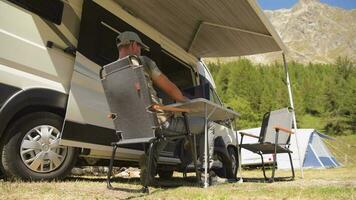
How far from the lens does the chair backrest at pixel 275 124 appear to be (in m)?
6.36

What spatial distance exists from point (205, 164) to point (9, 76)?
2.11 m

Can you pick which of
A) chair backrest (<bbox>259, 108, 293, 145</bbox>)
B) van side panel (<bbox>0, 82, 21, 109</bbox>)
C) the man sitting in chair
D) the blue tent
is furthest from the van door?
the blue tent

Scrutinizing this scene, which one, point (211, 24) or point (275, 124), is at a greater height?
point (211, 24)

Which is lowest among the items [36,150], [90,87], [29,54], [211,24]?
[36,150]

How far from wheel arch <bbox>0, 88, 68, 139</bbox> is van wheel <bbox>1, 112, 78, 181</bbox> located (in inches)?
2.4

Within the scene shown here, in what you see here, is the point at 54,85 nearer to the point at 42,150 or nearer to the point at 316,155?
the point at 42,150

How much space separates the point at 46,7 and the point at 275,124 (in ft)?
12.5

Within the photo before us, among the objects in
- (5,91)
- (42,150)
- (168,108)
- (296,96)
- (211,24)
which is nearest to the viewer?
(168,108)

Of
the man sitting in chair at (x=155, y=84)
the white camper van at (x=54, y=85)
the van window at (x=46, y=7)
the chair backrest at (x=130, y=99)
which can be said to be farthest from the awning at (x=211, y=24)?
the chair backrest at (x=130, y=99)

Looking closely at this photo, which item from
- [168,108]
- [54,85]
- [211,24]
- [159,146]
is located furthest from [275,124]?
[54,85]

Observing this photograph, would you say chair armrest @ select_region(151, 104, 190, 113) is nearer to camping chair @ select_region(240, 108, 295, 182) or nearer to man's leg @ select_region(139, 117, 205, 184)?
man's leg @ select_region(139, 117, 205, 184)

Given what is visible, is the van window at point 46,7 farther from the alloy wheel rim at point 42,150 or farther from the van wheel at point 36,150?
the alloy wheel rim at point 42,150

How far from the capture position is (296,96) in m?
67.6

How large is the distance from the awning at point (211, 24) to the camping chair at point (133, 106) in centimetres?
204
